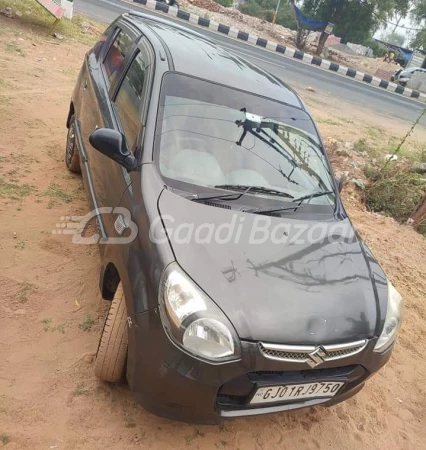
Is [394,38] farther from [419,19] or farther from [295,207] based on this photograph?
[295,207]

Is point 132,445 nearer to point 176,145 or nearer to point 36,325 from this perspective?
point 36,325

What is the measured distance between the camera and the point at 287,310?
2.02m

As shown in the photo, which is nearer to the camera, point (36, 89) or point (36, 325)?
point (36, 325)

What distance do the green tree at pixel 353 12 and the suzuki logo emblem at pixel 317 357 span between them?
2318cm

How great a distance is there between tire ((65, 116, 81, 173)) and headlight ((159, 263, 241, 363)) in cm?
276

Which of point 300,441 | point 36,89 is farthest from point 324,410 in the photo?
point 36,89

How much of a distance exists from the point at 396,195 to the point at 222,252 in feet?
14.6

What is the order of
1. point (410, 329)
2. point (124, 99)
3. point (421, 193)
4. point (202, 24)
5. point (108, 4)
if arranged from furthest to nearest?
point (202, 24) → point (108, 4) → point (421, 193) → point (410, 329) → point (124, 99)

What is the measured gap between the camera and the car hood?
77.3 inches

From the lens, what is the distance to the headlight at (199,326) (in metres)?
1.87

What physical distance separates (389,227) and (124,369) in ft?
13.4

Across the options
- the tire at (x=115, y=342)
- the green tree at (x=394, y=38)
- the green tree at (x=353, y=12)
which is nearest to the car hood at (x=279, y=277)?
the tire at (x=115, y=342)

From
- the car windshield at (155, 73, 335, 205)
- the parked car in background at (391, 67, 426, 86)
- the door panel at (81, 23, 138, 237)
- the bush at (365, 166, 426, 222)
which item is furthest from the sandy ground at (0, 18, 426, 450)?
the parked car in background at (391, 67, 426, 86)

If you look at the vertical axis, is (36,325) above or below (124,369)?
below
